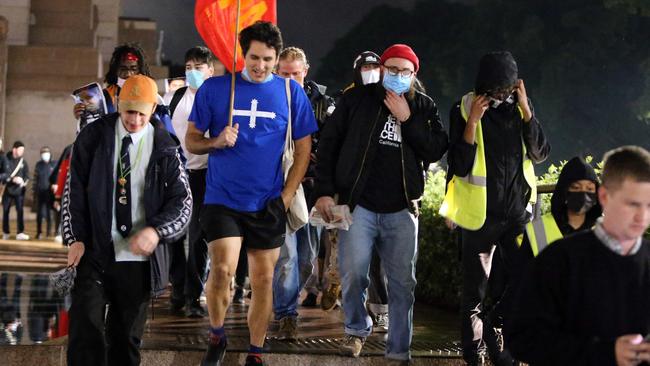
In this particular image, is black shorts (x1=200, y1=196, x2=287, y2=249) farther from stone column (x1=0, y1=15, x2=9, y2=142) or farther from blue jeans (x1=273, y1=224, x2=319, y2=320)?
stone column (x1=0, y1=15, x2=9, y2=142)

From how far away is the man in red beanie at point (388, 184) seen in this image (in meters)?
7.42

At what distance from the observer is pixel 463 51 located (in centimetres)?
5225

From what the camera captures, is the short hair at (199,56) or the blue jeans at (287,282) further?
the short hair at (199,56)

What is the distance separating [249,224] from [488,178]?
60.4 inches

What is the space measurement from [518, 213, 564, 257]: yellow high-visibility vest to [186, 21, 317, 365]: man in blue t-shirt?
196 cm

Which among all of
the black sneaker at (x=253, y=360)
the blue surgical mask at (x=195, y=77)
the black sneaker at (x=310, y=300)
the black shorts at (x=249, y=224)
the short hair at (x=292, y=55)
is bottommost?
the black sneaker at (x=310, y=300)

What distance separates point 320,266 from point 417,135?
4287mm

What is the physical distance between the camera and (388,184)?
Result: 7453mm

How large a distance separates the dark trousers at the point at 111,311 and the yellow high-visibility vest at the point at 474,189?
7.25 feet

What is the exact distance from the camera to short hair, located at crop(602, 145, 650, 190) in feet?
12.9

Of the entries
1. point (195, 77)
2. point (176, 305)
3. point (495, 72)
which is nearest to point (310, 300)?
point (176, 305)

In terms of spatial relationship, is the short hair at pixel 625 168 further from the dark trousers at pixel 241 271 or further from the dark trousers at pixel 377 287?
the dark trousers at pixel 241 271

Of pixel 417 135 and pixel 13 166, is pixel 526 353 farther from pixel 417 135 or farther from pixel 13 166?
pixel 13 166

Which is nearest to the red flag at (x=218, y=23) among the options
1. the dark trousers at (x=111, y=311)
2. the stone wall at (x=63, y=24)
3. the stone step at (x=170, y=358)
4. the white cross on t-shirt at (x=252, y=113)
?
the white cross on t-shirt at (x=252, y=113)
